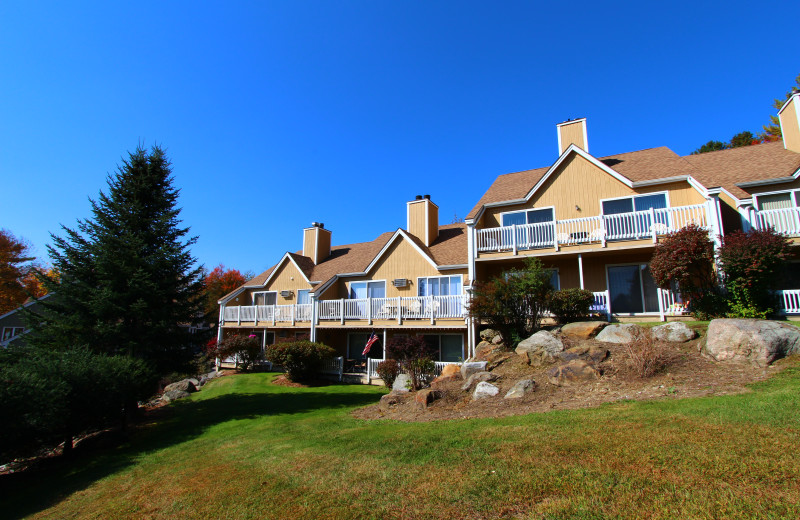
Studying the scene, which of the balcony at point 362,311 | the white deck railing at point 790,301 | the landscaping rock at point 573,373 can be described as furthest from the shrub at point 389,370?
→ the white deck railing at point 790,301

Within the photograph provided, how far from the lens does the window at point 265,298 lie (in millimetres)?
29125

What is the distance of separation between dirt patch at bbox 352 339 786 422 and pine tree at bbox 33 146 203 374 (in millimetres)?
8245

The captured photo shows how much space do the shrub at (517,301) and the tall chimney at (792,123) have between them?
13108 millimetres

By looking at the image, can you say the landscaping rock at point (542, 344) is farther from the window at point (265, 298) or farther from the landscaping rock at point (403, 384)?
the window at point (265, 298)

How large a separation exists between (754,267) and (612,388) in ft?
24.1

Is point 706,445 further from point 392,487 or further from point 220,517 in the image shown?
point 220,517

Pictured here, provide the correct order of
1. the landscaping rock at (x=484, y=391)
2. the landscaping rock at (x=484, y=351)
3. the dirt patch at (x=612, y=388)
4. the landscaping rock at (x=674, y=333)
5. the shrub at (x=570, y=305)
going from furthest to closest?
the shrub at (x=570, y=305) → the landscaping rock at (x=484, y=351) → the landscaping rock at (x=674, y=333) → the landscaping rock at (x=484, y=391) → the dirt patch at (x=612, y=388)

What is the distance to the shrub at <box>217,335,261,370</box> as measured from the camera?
2400cm

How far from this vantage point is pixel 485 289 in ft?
50.0

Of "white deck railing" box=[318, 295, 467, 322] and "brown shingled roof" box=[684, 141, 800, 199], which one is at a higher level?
"brown shingled roof" box=[684, 141, 800, 199]

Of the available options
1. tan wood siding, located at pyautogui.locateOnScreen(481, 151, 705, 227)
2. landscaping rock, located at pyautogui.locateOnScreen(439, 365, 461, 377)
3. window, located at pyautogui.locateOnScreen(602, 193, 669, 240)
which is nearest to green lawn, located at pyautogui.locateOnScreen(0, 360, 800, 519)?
landscaping rock, located at pyautogui.locateOnScreen(439, 365, 461, 377)

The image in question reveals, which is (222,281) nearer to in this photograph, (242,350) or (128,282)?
(242,350)

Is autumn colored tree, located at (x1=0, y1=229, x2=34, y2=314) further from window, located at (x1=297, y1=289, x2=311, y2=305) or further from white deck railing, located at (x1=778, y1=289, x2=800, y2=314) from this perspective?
white deck railing, located at (x1=778, y1=289, x2=800, y2=314)

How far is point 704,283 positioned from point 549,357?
6.90 meters
